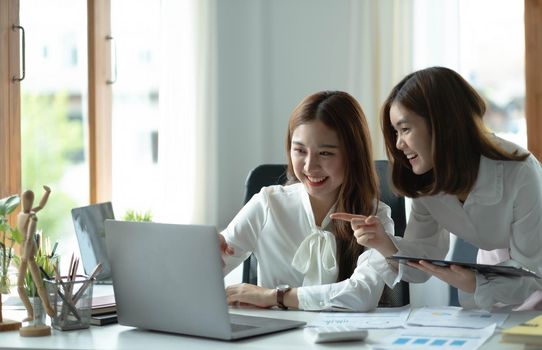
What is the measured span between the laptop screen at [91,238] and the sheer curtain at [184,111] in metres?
1.48

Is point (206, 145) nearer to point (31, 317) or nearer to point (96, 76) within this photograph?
point (96, 76)

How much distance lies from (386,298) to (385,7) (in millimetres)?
1963

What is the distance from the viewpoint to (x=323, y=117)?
220 cm

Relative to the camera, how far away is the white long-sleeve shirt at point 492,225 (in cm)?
187

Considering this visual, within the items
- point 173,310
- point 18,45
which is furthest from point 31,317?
point 18,45

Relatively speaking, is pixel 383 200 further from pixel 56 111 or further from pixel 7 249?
pixel 56 111

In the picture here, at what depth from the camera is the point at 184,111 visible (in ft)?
13.1

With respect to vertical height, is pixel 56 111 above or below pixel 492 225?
above

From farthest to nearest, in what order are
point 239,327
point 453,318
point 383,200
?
1. point 383,200
2. point 453,318
3. point 239,327

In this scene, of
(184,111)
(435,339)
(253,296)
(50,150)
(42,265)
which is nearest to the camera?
(435,339)

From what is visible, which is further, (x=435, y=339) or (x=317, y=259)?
(x=317, y=259)

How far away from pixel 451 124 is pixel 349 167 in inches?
14.4

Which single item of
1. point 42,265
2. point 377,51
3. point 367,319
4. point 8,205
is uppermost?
point 377,51

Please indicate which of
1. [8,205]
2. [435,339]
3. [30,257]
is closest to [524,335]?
[435,339]
